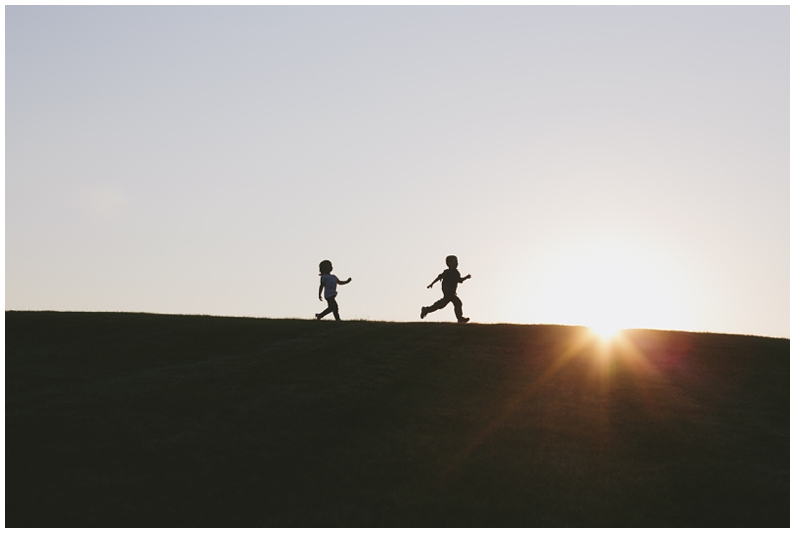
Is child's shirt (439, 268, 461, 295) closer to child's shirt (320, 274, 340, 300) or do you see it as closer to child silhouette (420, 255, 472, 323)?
child silhouette (420, 255, 472, 323)

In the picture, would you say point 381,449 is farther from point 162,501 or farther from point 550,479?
point 162,501

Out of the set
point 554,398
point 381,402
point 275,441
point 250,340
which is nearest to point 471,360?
point 554,398

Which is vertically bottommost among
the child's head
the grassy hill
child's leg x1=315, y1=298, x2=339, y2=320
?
the grassy hill

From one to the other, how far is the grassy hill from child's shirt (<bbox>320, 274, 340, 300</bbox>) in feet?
13.4

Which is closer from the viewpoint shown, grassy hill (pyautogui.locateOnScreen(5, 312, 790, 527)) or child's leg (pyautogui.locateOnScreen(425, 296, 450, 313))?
grassy hill (pyautogui.locateOnScreen(5, 312, 790, 527))

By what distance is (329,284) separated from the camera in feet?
93.5

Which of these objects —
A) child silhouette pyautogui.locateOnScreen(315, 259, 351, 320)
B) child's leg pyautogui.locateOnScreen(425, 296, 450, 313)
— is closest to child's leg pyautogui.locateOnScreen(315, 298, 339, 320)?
child silhouette pyautogui.locateOnScreen(315, 259, 351, 320)

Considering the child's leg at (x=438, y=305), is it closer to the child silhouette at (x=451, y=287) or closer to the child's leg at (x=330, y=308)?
the child silhouette at (x=451, y=287)

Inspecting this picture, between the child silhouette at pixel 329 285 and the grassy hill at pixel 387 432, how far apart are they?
161 inches

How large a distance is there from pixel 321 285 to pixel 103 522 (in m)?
17.4

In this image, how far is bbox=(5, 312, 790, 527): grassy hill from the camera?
12.3 meters

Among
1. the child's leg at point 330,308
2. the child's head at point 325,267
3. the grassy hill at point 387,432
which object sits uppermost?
the child's head at point 325,267

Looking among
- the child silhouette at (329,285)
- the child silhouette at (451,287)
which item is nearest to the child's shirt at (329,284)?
the child silhouette at (329,285)

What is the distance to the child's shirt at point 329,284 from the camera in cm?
2850
